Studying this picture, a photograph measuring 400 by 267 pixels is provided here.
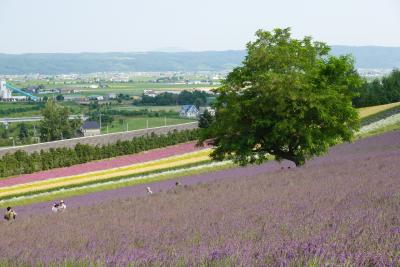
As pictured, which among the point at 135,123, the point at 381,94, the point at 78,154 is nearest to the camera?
the point at 78,154

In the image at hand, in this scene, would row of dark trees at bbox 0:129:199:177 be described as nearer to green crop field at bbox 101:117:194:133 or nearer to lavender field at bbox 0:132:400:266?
lavender field at bbox 0:132:400:266

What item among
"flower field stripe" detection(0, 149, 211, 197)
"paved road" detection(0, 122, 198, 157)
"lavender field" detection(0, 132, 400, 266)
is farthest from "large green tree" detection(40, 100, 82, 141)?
"lavender field" detection(0, 132, 400, 266)

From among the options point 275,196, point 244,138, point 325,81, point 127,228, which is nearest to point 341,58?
point 325,81

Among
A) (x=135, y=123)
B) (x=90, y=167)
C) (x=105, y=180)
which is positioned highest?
(x=105, y=180)

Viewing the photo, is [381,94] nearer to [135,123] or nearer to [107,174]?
[135,123]

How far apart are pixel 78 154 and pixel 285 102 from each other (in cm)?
3800

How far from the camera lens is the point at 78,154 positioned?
62312 millimetres

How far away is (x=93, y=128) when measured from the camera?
132 meters

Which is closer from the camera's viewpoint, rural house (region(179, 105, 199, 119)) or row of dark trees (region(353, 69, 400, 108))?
row of dark trees (region(353, 69, 400, 108))

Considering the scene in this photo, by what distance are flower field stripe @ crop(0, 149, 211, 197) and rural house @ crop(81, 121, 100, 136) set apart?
76.0 m

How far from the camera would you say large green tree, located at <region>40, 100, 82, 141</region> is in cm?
10544

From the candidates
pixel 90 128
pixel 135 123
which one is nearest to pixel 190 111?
pixel 135 123

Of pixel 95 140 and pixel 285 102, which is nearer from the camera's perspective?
pixel 285 102

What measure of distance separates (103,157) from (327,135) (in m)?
39.1
